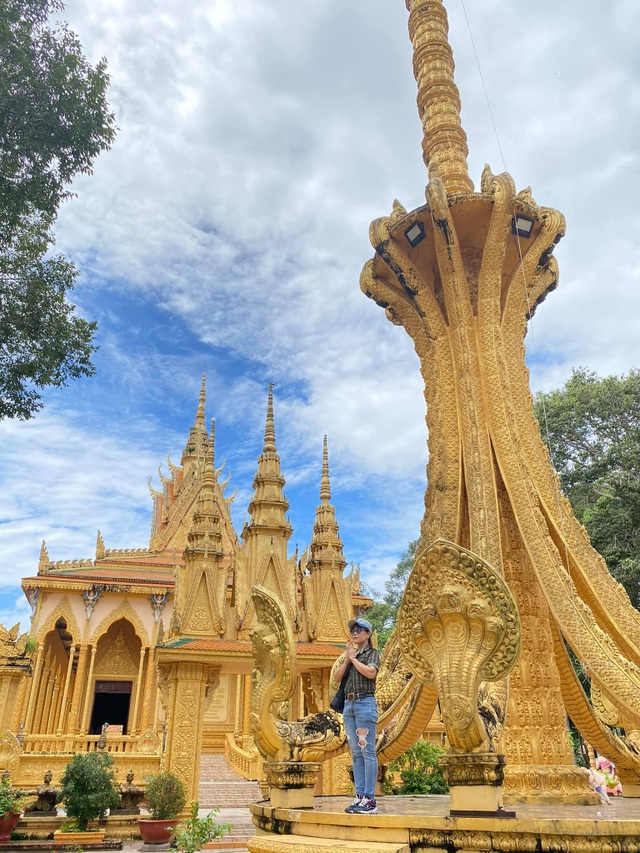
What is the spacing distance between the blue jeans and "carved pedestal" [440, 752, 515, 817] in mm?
619

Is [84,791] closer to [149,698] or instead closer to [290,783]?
[290,783]

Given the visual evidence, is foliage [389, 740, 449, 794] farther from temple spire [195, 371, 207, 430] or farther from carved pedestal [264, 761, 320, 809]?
temple spire [195, 371, 207, 430]

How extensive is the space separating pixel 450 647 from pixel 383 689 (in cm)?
223

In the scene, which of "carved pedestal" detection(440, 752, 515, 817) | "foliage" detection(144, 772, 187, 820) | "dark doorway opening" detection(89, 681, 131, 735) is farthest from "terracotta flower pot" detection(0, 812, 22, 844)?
"dark doorway opening" detection(89, 681, 131, 735)

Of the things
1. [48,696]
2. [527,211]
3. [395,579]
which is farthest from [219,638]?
[395,579]

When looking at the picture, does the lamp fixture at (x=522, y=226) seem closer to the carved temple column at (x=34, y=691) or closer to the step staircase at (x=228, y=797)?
the step staircase at (x=228, y=797)

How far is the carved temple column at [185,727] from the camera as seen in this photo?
36.1 feet

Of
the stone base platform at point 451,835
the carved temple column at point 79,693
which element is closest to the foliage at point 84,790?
the stone base platform at point 451,835

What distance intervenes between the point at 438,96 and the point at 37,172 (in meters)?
5.41

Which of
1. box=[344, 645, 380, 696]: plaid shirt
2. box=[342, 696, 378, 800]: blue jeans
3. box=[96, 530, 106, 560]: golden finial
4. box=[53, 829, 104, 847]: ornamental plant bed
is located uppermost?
box=[96, 530, 106, 560]: golden finial

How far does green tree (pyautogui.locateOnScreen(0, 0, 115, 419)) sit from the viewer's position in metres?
7.67

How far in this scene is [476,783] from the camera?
331 cm

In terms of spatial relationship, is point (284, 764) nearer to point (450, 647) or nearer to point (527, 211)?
Answer: point (450, 647)

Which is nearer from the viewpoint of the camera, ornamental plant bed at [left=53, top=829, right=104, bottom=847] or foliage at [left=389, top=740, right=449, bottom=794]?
ornamental plant bed at [left=53, top=829, right=104, bottom=847]
